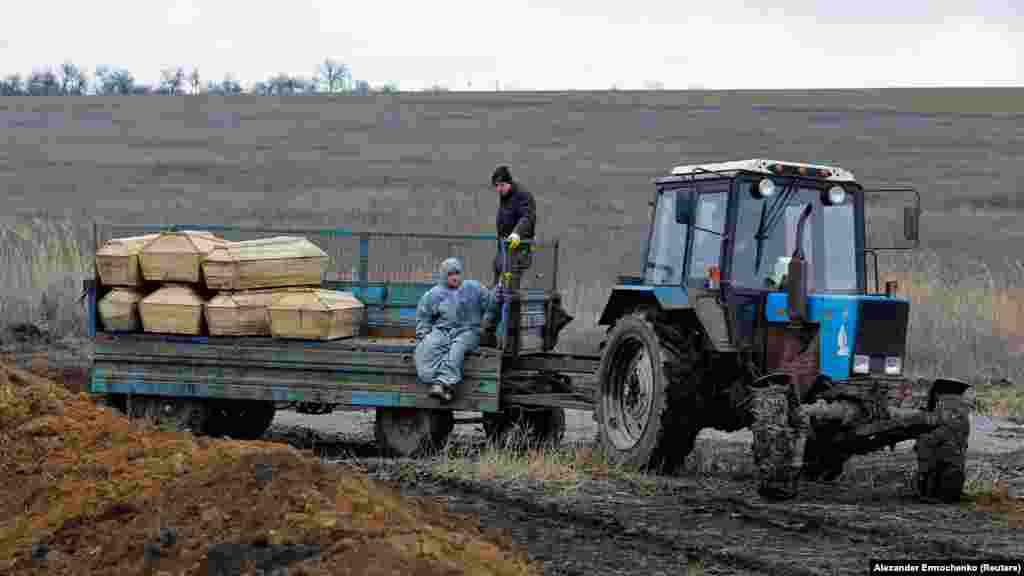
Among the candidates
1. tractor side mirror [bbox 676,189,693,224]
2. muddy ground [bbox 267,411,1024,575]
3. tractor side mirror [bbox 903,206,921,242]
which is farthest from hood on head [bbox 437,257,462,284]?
tractor side mirror [bbox 903,206,921,242]

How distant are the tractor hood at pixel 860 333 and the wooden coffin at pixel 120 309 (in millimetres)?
5751

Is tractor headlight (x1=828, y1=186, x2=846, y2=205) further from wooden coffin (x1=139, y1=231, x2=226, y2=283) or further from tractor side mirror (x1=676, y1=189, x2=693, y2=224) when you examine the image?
wooden coffin (x1=139, y1=231, x2=226, y2=283)

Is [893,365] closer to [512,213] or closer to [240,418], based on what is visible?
[512,213]

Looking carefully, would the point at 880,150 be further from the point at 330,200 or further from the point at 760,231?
the point at 760,231

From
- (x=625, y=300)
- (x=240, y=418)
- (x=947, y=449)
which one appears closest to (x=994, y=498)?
(x=947, y=449)

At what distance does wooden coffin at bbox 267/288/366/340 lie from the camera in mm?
13156

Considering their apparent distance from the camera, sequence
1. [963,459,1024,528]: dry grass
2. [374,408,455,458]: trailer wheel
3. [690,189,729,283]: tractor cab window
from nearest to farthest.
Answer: [963,459,1024,528]: dry grass, [690,189,729,283]: tractor cab window, [374,408,455,458]: trailer wheel

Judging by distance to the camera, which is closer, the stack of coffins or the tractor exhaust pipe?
the tractor exhaust pipe

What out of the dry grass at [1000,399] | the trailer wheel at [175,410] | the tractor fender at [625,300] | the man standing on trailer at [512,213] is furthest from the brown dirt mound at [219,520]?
the dry grass at [1000,399]

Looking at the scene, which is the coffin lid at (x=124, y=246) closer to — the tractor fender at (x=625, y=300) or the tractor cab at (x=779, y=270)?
the tractor fender at (x=625, y=300)

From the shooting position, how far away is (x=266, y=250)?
13.4 meters

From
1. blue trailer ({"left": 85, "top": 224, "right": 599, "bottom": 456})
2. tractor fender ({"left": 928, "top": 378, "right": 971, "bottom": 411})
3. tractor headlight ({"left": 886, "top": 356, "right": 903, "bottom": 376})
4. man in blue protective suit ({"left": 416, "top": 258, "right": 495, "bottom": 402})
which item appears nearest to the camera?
tractor fender ({"left": 928, "top": 378, "right": 971, "bottom": 411})

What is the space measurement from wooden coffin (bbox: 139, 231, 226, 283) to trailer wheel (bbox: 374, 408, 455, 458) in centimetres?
189

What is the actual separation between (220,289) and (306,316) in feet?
2.54
